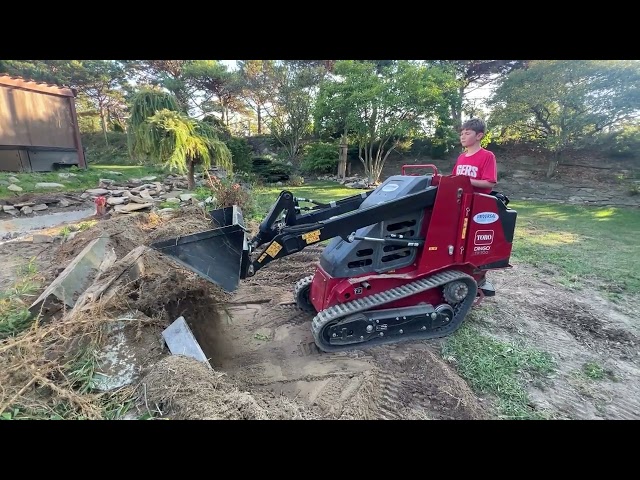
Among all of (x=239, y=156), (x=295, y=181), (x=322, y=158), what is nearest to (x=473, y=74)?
(x=322, y=158)

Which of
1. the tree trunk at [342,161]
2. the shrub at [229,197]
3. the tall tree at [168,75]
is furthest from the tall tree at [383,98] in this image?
the tall tree at [168,75]

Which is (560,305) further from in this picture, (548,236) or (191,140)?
(191,140)

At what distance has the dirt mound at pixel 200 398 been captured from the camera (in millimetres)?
2051

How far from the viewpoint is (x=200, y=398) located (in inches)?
83.3

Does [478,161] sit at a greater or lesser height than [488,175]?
greater

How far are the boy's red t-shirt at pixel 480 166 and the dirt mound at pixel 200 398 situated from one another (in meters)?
2.74

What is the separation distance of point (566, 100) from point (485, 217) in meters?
14.4

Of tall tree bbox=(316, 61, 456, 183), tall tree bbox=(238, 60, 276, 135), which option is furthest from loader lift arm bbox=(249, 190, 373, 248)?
tall tree bbox=(238, 60, 276, 135)

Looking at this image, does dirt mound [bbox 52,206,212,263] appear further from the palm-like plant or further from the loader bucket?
the palm-like plant

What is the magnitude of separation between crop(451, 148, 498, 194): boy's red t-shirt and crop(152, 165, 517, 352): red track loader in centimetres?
18

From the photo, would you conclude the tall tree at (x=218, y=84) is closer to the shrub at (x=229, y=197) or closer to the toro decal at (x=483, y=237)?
the shrub at (x=229, y=197)

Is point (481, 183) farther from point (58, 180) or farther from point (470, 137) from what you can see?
point (58, 180)

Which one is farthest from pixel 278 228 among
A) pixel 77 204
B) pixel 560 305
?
pixel 77 204

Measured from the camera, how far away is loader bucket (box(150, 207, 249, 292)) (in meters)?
2.61
